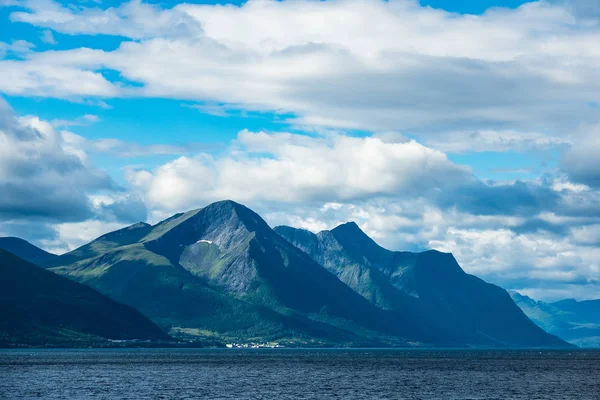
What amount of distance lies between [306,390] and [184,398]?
3561 centimetres

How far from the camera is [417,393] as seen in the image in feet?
602

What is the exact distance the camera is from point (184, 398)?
555ft

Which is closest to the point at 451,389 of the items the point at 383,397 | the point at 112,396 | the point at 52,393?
the point at 383,397

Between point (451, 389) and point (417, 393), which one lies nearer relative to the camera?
point (417, 393)

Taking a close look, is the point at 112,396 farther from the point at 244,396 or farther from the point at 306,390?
the point at 306,390

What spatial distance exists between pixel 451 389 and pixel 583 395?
3088 centimetres

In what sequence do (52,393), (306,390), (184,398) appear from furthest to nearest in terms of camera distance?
1. (306,390)
2. (52,393)
3. (184,398)

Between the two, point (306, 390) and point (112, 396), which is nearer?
point (112, 396)

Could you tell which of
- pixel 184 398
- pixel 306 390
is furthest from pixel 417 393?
pixel 184 398

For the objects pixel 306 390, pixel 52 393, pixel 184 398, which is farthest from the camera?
pixel 306 390

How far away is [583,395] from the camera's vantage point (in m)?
182

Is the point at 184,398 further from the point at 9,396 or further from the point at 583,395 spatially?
the point at 583,395

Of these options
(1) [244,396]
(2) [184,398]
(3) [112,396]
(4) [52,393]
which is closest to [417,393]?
(1) [244,396]

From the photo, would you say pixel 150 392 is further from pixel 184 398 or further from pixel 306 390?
pixel 306 390
